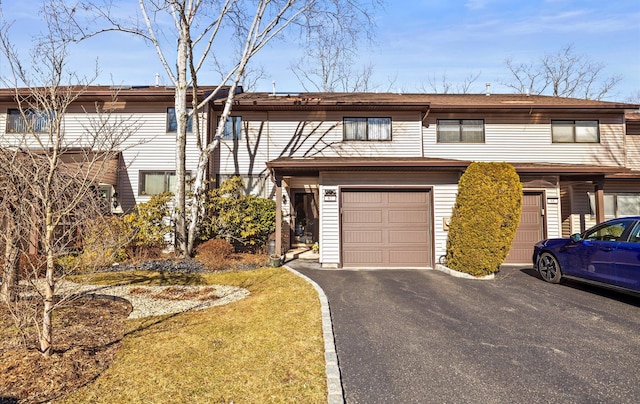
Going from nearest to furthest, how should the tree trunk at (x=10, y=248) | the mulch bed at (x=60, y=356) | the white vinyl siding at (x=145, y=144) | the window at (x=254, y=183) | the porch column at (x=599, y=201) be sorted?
the mulch bed at (x=60, y=356), the tree trunk at (x=10, y=248), the porch column at (x=599, y=201), the white vinyl siding at (x=145, y=144), the window at (x=254, y=183)

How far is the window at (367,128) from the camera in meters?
13.0

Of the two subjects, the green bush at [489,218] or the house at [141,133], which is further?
the house at [141,133]

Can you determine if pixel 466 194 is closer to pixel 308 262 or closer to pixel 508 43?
pixel 308 262

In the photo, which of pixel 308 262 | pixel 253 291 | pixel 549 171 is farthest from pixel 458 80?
pixel 253 291

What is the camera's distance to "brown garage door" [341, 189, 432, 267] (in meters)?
9.82

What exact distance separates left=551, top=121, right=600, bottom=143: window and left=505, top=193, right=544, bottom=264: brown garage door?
4033mm

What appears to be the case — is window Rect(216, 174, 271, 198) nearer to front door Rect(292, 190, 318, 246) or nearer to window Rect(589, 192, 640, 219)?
front door Rect(292, 190, 318, 246)

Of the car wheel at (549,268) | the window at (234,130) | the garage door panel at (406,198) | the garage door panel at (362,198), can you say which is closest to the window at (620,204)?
the car wheel at (549,268)

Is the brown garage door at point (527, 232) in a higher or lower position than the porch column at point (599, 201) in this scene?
lower

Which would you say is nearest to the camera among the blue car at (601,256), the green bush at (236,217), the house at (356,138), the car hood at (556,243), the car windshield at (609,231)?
the blue car at (601,256)

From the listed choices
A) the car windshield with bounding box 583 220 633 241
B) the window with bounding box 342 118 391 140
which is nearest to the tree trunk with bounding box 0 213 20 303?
the car windshield with bounding box 583 220 633 241

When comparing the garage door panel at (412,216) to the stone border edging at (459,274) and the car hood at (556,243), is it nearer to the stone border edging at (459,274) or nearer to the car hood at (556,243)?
the stone border edging at (459,274)

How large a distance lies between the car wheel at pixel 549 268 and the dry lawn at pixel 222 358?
5.98 meters

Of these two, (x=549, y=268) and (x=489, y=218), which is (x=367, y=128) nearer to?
(x=489, y=218)
